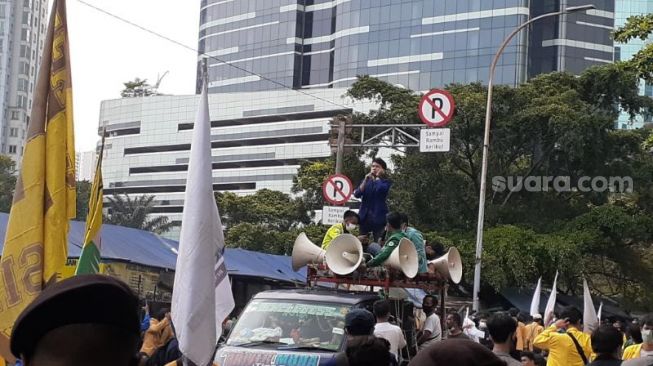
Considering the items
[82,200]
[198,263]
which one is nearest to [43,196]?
[198,263]

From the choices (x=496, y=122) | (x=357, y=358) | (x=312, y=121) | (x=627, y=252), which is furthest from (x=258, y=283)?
(x=312, y=121)

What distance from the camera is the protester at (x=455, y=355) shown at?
101 inches

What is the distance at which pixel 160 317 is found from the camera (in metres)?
10.3

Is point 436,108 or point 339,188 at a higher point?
point 436,108

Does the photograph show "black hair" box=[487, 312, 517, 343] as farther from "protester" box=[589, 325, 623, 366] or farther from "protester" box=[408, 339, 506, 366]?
"protester" box=[408, 339, 506, 366]

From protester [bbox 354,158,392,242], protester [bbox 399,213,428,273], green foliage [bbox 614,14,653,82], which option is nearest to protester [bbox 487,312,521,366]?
protester [bbox 399,213,428,273]

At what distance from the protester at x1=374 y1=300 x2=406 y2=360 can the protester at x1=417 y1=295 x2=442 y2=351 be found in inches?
64.3

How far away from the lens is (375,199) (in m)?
11.5

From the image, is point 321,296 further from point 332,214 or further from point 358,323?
point 332,214

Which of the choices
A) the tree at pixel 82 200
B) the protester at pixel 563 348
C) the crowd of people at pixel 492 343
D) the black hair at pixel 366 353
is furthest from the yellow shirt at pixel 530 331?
the tree at pixel 82 200

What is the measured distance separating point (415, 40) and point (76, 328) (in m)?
83.4

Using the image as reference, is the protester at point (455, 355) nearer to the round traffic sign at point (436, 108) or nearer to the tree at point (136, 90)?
the round traffic sign at point (436, 108)

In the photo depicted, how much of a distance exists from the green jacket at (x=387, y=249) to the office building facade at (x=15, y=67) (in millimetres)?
123260

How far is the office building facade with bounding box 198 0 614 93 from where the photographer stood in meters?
79.2
